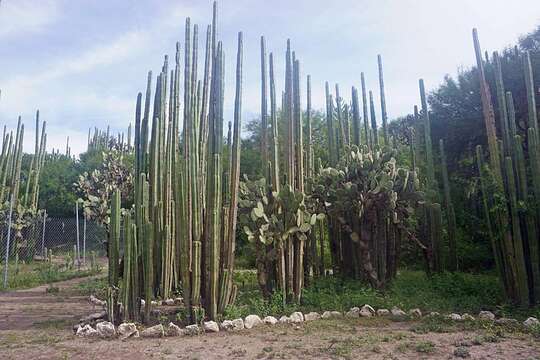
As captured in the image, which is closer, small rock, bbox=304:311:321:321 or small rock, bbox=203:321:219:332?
small rock, bbox=203:321:219:332

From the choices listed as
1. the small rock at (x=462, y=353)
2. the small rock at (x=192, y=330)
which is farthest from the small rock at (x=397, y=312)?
the small rock at (x=192, y=330)

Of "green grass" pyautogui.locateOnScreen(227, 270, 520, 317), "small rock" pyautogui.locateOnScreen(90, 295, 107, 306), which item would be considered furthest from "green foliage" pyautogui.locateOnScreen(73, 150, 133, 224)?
"green grass" pyautogui.locateOnScreen(227, 270, 520, 317)

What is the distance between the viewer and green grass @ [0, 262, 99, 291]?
1059 cm

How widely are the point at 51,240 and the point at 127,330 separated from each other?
40.3 feet

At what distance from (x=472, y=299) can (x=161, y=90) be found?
589cm

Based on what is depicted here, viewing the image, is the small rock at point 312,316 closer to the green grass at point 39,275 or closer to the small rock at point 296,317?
the small rock at point 296,317

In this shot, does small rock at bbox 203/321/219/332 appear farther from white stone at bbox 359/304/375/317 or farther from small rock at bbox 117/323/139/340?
white stone at bbox 359/304/375/317

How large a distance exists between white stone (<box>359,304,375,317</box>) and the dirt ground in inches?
10.9

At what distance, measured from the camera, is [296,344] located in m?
4.82

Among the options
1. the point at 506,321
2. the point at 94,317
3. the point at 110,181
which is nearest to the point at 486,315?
the point at 506,321

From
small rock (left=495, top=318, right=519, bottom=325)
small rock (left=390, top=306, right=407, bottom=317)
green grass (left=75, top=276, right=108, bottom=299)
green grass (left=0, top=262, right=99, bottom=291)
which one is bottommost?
small rock (left=495, top=318, right=519, bottom=325)

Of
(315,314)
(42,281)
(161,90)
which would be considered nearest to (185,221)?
(315,314)

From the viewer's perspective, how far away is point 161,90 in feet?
26.7

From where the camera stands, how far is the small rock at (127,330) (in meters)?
5.34
